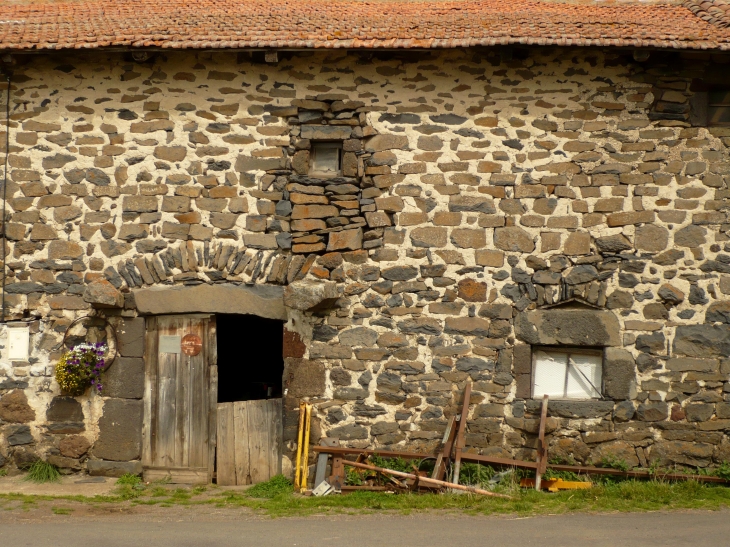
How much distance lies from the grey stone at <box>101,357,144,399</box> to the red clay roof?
9.73 ft

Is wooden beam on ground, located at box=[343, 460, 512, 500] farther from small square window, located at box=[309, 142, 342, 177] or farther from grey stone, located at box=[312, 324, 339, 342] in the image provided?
small square window, located at box=[309, 142, 342, 177]

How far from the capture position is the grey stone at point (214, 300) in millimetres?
7750

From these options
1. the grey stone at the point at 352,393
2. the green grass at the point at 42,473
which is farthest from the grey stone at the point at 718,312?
the green grass at the point at 42,473

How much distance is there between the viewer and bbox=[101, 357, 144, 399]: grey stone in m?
7.86

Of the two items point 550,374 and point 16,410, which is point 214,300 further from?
point 550,374

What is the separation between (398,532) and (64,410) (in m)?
3.61

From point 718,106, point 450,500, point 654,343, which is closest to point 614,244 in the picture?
point 654,343

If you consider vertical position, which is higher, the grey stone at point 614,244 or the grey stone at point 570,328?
the grey stone at point 614,244

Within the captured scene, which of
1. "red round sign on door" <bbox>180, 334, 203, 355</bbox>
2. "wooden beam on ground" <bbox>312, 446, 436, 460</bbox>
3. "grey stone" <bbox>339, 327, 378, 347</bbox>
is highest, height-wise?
"grey stone" <bbox>339, 327, 378, 347</bbox>

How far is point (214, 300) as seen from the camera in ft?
25.5

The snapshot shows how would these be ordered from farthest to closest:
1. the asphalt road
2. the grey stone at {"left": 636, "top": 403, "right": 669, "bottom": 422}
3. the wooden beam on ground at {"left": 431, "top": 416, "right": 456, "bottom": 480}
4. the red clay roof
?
the grey stone at {"left": 636, "top": 403, "right": 669, "bottom": 422} → the red clay roof → the wooden beam on ground at {"left": 431, "top": 416, "right": 456, "bottom": 480} → the asphalt road

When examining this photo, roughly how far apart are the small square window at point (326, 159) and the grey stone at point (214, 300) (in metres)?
1.23

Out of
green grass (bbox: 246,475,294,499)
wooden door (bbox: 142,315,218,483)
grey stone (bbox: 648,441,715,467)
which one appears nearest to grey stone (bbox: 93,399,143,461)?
wooden door (bbox: 142,315,218,483)

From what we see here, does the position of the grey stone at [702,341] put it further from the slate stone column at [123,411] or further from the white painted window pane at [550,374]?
the slate stone column at [123,411]
